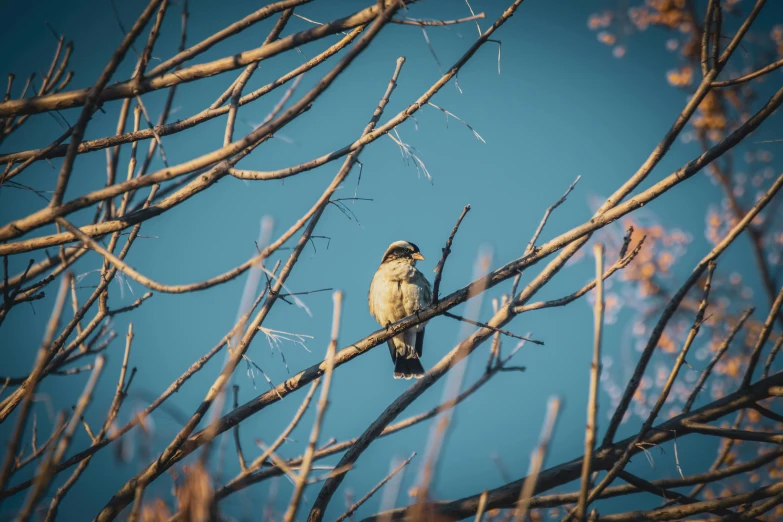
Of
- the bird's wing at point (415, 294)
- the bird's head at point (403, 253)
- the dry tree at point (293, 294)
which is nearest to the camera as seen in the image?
the dry tree at point (293, 294)

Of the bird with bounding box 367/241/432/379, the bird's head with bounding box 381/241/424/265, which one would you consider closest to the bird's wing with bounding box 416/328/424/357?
the bird with bounding box 367/241/432/379

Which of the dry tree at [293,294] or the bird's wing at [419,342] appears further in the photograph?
the bird's wing at [419,342]

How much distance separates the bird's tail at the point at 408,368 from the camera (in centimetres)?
571

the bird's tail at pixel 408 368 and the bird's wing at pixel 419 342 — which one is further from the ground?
the bird's wing at pixel 419 342

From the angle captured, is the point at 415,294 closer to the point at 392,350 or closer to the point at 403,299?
the point at 403,299

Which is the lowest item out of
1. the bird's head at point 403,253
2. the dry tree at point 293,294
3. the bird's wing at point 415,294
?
the dry tree at point 293,294

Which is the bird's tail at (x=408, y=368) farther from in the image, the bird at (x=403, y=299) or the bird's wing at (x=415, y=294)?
the bird's wing at (x=415, y=294)

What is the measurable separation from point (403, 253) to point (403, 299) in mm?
649

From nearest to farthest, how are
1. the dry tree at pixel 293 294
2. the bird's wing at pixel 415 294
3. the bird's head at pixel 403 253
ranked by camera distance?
the dry tree at pixel 293 294, the bird's wing at pixel 415 294, the bird's head at pixel 403 253

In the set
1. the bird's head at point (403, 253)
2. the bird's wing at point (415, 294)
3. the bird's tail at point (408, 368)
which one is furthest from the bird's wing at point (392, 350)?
the bird's head at point (403, 253)

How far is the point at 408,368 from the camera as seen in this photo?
576cm

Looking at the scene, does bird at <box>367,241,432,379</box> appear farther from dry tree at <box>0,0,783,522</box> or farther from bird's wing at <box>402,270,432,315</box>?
dry tree at <box>0,0,783,522</box>

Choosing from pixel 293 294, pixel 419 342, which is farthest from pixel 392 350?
pixel 293 294

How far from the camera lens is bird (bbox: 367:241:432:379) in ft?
18.6
